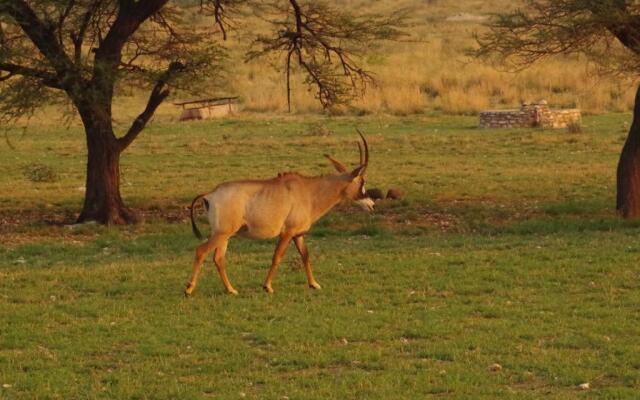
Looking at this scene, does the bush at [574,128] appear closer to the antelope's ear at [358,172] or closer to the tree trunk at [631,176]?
the tree trunk at [631,176]

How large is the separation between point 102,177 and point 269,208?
8.11 m

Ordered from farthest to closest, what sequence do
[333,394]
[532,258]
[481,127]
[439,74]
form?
[439,74], [481,127], [532,258], [333,394]

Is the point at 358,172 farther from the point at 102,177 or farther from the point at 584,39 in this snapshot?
the point at 102,177

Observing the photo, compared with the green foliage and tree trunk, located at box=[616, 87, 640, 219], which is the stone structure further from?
tree trunk, located at box=[616, 87, 640, 219]

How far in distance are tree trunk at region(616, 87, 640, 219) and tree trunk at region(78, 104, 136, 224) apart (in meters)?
7.91

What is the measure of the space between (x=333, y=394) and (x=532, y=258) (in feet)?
22.5

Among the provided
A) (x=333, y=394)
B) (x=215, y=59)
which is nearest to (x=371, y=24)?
(x=215, y=59)

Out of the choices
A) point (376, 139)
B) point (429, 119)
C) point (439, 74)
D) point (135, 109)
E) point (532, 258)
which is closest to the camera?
point (532, 258)

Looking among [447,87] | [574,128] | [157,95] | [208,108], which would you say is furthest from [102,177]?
[447,87]

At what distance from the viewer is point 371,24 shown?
75.1 ft

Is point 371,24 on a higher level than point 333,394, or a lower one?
higher

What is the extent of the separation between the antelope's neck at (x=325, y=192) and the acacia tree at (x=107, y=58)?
6.50 meters

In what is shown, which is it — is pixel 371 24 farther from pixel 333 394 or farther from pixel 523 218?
pixel 333 394

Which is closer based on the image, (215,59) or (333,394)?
(333,394)
